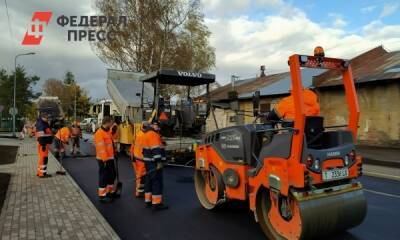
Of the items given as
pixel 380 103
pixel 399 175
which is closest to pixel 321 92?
pixel 380 103

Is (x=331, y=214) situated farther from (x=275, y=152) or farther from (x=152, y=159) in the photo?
(x=152, y=159)

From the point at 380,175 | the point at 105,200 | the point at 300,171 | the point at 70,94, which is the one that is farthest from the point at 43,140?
the point at 70,94

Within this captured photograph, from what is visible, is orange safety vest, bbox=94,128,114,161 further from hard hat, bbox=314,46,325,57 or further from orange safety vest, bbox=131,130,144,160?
hard hat, bbox=314,46,325,57

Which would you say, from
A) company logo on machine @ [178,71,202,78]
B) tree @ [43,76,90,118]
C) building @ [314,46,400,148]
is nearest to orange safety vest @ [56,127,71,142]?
company logo on machine @ [178,71,202,78]

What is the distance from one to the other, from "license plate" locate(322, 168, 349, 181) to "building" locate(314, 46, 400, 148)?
48.0ft

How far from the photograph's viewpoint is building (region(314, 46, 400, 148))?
59.4 feet

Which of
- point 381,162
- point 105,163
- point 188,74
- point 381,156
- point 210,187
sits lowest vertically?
point 381,162

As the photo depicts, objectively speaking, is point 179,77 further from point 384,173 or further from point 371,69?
point 371,69

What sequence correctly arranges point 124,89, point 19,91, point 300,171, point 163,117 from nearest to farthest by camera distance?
point 300,171 → point 163,117 → point 124,89 → point 19,91

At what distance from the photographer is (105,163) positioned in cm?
749

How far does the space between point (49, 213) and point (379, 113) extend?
1684cm

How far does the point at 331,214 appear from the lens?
462 centimetres

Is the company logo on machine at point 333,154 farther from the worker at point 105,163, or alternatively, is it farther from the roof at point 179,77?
the roof at point 179,77

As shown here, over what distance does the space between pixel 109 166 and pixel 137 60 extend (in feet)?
82.0
